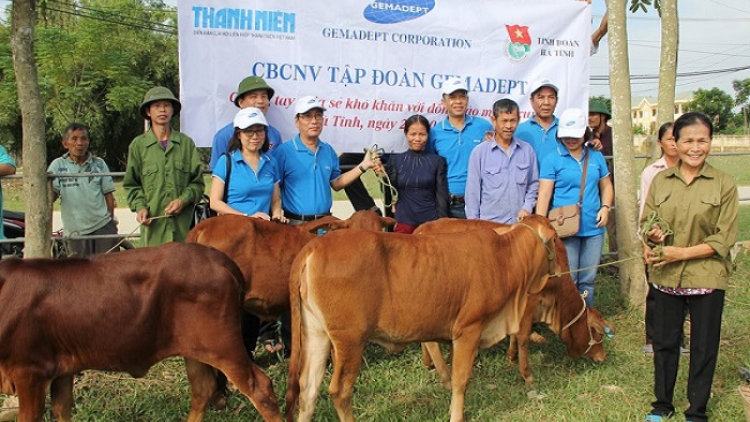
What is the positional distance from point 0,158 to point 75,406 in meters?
2.28

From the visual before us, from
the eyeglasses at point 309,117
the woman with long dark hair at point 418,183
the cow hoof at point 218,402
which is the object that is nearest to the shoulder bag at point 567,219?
the woman with long dark hair at point 418,183

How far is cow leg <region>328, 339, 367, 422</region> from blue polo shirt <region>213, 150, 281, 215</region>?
1.61 m

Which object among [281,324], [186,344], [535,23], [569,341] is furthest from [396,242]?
[535,23]

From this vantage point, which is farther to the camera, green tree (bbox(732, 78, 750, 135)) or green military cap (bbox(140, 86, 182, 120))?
green tree (bbox(732, 78, 750, 135))

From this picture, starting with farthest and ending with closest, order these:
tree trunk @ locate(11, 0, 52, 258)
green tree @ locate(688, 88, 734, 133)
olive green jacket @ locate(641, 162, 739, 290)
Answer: green tree @ locate(688, 88, 734, 133)
tree trunk @ locate(11, 0, 52, 258)
olive green jacket @ locate(641, 162, 739, 290)

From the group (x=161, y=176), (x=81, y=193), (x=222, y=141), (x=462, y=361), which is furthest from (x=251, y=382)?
(x=81, y=193)

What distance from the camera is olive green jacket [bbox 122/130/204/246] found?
5539 mm

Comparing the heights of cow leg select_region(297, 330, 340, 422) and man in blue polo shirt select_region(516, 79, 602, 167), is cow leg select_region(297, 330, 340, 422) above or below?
below

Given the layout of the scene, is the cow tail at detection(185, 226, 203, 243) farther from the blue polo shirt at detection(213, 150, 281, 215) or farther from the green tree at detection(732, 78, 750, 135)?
the green tree at detection(732, 78, 750, 135)

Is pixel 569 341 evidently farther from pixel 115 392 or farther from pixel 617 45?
pixel 115 392

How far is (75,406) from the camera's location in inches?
190

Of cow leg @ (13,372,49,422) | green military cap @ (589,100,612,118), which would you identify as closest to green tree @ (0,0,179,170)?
green military cap @ (589,100,612,118)

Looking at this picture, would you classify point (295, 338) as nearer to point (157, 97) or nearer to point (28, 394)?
point (28, 394)

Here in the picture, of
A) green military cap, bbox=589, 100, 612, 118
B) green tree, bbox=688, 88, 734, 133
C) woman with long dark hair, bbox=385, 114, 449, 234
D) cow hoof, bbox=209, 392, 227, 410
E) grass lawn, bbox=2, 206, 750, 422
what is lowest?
grass lawn, bbox=2, 206, 750, 422
